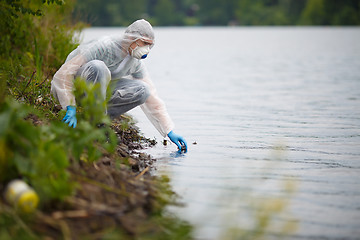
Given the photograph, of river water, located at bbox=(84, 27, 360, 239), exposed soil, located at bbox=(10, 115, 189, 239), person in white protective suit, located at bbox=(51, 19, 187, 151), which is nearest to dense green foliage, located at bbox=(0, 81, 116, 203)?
exposed soil, located at bbox=(10, 115, 189, 239)

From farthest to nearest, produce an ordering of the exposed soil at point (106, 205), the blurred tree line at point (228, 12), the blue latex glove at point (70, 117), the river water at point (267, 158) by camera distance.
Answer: the blurred tree line at point (228, 12)
the blue latex glove at point (70, 117)
the river water at point (267, 158)
the exposed soil at point (106, 205)

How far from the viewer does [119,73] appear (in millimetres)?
4848

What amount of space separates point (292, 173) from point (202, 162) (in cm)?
83

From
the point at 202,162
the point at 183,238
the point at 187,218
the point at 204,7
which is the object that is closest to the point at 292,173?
the point at 202,162

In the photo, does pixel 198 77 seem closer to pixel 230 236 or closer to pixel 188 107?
pixel 188 107

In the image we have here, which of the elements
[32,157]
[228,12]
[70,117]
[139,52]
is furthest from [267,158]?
[228,12]

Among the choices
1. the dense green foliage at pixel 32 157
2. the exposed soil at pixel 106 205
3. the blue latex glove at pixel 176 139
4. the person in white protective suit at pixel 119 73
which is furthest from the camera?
the blue latex glove at pixel 176 139

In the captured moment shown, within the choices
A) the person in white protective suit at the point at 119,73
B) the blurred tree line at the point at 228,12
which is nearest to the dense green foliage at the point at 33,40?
the person in white protective suit at the point at 119,73

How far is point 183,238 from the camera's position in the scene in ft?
9.57

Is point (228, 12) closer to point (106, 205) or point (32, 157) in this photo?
point (106, 205)

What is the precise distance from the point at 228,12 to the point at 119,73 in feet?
315

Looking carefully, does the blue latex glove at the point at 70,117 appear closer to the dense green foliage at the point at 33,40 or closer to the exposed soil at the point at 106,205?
the exposed soil at the point at 106,205

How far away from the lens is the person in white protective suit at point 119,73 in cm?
450

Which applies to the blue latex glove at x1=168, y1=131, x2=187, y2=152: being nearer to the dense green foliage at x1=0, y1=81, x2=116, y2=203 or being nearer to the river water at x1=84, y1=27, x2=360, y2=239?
the river water at x1=84, y1=27, x2=360, y2=239
